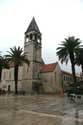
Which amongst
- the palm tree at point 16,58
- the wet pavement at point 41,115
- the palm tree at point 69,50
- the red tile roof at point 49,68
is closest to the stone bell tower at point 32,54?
the red tile roof at point 49,68

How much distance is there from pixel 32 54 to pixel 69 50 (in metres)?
18.5

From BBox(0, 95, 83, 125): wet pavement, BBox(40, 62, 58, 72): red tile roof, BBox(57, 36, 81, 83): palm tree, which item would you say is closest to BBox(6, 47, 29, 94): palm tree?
BBox(57, 36, 81, 83): palm tree

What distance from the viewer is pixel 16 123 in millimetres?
11125

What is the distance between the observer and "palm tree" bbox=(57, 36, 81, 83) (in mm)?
39625

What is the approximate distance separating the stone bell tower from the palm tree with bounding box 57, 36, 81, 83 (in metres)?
16.0

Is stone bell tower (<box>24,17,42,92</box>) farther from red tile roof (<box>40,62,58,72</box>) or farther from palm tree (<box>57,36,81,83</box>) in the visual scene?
palm tree (<box>57,36,81,83</box>)

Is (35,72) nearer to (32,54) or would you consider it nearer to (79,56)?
(32,54)

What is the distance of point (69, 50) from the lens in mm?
39625

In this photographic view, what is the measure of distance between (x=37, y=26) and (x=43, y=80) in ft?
58.2

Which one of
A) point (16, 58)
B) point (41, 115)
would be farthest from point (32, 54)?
point (41, 115)

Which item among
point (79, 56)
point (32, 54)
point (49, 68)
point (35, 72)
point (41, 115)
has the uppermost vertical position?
point (32, 54)

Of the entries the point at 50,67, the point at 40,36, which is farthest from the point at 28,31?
the point at 50,67

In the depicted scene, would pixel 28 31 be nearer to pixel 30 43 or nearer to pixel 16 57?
pixel 30 43

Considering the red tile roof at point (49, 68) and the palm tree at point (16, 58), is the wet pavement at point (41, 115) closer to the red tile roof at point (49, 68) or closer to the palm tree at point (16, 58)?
the palm tree at point (16, 58)
